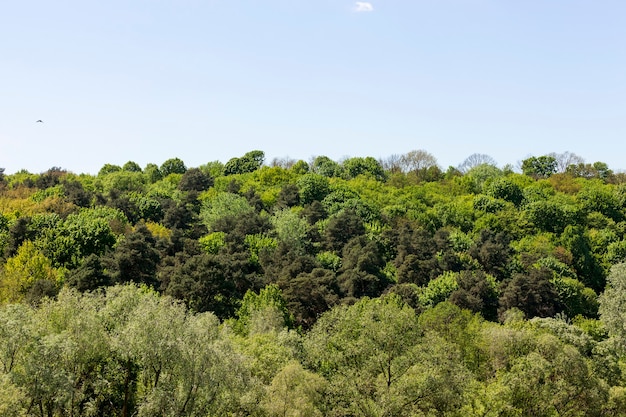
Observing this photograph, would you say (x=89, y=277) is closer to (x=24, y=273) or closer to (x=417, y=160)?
(x=24, y=273)

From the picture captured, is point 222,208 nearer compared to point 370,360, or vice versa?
point 370,360

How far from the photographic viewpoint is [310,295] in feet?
224

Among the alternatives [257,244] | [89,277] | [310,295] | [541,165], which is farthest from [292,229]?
[541,165]

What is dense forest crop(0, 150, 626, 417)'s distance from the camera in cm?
3472

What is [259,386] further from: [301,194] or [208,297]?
[301,194]

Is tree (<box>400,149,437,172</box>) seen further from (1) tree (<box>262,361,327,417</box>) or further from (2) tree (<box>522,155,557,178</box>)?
(1) tree (<box>262,361,327,417</box>)

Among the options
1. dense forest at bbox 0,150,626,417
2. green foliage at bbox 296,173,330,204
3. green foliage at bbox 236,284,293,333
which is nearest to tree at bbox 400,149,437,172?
dense forest at bbox 0,150,626,417

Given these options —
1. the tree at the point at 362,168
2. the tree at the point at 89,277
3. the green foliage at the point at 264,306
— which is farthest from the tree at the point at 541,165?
the tree at the point at 89,277

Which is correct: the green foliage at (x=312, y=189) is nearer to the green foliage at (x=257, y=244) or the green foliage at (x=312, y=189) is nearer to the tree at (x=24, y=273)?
the green foliage at (x=257, y=244)

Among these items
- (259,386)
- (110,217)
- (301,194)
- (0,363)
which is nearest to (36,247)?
(110,217)

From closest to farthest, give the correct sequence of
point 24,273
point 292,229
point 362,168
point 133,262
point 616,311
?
1. point 24,273
2. point 616,311
3. point 133,262
4. point 292,229
5. point 362,168

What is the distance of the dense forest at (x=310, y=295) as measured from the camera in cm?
3472

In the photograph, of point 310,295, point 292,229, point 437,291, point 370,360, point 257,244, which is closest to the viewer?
point 370,360

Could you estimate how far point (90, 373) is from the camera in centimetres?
3662
